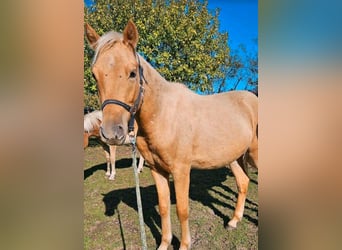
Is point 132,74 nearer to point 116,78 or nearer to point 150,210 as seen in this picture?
point 116,78

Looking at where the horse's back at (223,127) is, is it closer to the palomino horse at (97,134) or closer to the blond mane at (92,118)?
the palomino horse at (97,134)

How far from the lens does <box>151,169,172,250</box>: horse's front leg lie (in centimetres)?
156

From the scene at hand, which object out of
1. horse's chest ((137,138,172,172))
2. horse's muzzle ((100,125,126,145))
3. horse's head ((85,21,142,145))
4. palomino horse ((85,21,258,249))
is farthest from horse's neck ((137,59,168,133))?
horse's muzzle ((100,125,126,145))

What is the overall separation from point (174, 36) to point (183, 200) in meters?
0.93

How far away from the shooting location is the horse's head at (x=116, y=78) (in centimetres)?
100

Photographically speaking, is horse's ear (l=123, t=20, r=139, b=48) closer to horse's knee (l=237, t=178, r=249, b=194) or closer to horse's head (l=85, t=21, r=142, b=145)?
horse's head (l=85, t=21, r=142, b=145)

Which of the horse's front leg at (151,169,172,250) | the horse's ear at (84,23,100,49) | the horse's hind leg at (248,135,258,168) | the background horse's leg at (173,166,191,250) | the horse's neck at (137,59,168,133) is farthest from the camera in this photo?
the horse's hind leg at (248,135,258,168)

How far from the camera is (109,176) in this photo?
2.00 m

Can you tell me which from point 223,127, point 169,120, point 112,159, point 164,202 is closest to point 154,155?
point 169,120

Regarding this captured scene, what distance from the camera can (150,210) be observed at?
74.7 inches

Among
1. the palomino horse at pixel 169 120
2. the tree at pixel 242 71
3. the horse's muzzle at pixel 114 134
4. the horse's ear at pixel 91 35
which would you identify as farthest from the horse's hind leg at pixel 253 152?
the horse's ear at pixel 91 35

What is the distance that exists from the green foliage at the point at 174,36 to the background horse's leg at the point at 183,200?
515mm
